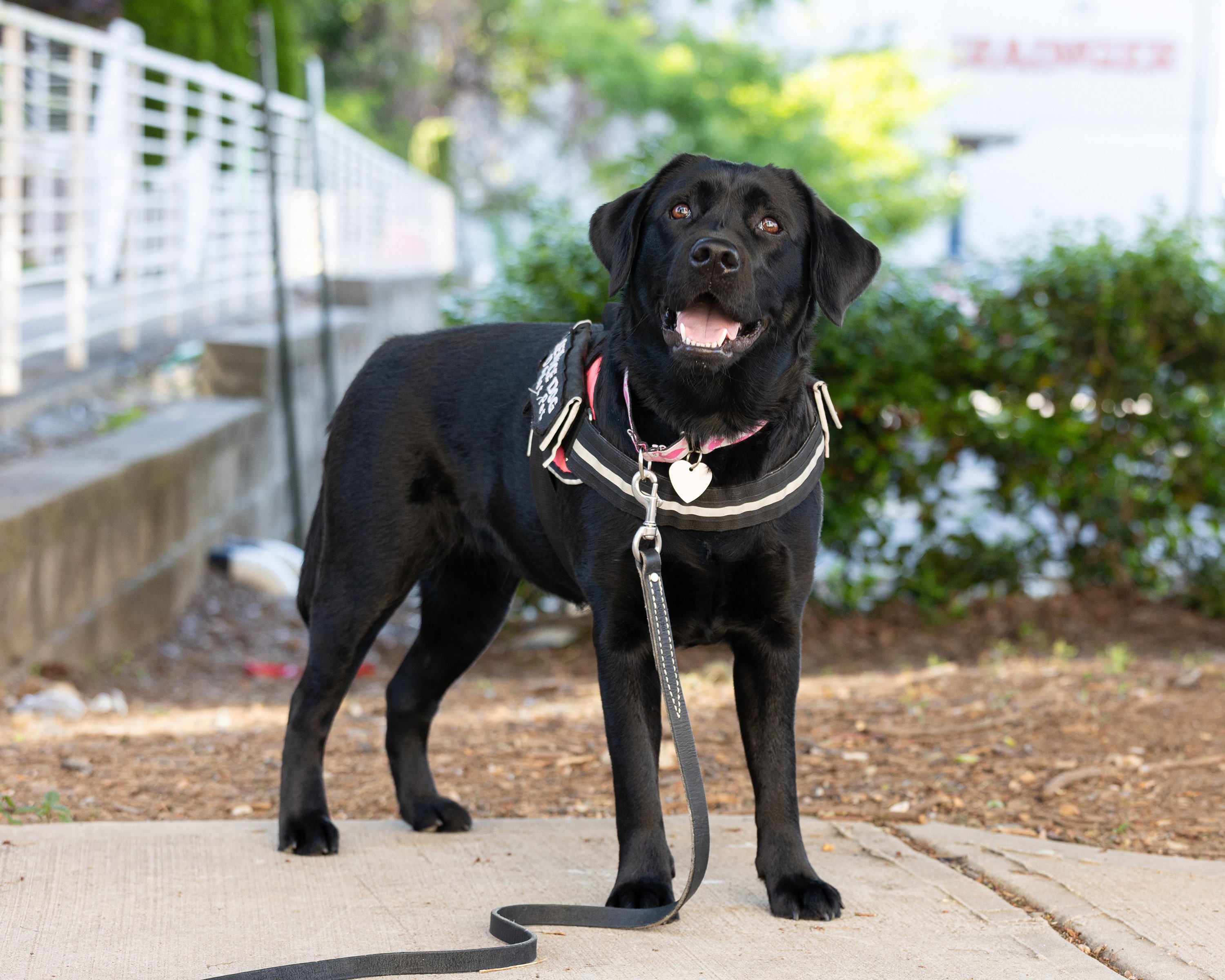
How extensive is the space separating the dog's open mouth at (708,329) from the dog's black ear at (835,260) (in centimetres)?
20

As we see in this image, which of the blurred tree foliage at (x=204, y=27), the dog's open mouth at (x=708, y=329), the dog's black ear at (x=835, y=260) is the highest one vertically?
the blurred tree foliage at (x=204, y=27)

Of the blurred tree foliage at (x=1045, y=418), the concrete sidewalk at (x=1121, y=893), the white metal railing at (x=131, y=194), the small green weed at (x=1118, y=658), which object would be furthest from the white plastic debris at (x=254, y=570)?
the concrete sidewalk at (x=1121, y=893)

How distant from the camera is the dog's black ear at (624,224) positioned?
2.99 metres

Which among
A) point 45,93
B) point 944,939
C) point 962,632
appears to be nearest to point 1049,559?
point 962,632

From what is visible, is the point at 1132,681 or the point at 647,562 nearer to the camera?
the point at 647,562

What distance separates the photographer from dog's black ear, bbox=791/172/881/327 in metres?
2.93

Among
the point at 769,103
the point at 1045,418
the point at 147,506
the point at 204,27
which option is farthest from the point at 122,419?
the point at 769,103

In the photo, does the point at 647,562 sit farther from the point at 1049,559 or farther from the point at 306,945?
the point at 1049,559

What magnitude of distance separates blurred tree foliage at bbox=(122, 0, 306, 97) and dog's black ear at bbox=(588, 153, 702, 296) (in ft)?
41.2

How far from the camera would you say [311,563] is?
367 centimetres

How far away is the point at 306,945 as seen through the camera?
262cm

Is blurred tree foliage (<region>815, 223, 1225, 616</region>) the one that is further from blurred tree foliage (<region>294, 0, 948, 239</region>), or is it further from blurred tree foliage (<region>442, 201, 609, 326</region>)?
blurred tree foliage (<region>294, 0, 948, 239</region>)

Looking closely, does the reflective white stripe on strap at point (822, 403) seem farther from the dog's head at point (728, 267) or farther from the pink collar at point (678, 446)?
the pink collar at point (678, 446)

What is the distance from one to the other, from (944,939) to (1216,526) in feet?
15.7
